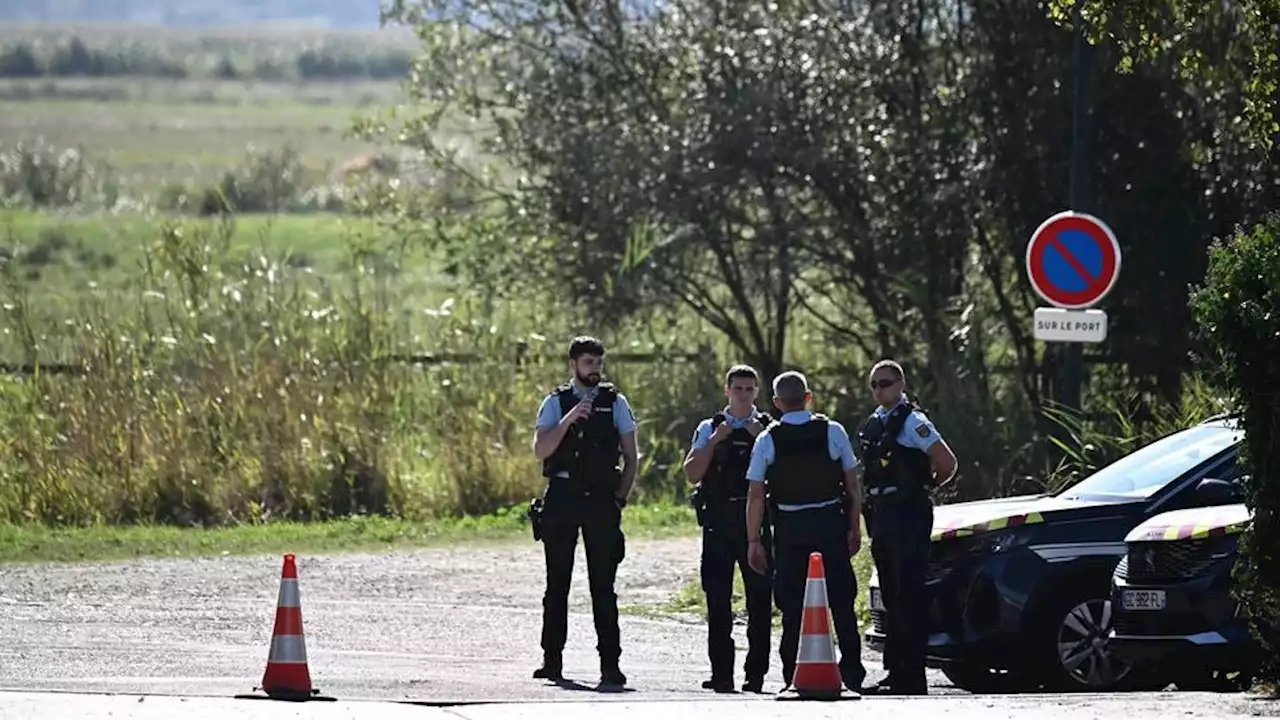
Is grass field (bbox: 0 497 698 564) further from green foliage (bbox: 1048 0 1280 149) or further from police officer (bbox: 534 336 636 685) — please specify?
green foliage (bbox: 1048 0 1280 149)

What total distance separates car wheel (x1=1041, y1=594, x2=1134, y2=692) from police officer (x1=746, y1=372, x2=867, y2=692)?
1.10 meters

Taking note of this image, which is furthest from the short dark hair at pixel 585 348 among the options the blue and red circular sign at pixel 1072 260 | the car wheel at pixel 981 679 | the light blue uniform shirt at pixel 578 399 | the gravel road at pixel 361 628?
the blue and red circular sign at pixel 1072 260

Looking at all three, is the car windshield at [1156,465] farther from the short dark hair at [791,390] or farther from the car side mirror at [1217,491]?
the short dark hair at [791,390]

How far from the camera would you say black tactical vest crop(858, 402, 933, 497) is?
1287 cm

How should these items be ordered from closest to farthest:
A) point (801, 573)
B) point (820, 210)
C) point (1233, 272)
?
point (1233, 272), point (801, 573), point (820, 210)

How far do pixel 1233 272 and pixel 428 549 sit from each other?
35.7 ft

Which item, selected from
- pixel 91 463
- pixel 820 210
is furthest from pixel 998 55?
pixel 91 463

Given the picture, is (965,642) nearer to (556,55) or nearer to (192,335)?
(192,335)

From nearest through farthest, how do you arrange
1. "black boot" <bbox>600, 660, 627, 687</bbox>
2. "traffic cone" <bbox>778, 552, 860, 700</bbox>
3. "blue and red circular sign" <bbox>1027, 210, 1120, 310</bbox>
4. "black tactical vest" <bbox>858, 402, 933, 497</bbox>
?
"traffic cone" <bbox>778, 552, 860, 700</bbox> < "black tactical vest" <bbox>858, 402, 933, 497</bbox> < "black boot" <bbox>600, 660, 627, 687</bbox> < "blue and red circular sign" <bbox>1027, 210, 1120, 310</bbox>

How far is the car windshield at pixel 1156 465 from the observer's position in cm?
1371

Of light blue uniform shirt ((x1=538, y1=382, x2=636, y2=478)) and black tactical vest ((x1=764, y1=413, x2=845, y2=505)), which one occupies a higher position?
light blue uniform shirt ((x1=538, y1=382, x2=636, y2=478))

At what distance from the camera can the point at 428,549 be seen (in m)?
21.3

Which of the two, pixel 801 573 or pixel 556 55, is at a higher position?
pixel 556 55

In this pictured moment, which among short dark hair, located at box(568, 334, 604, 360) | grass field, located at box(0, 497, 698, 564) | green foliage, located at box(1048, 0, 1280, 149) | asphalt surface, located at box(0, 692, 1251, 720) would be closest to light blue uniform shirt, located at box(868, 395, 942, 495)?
short dark hair, located at box(568, 334, 604, 360)
